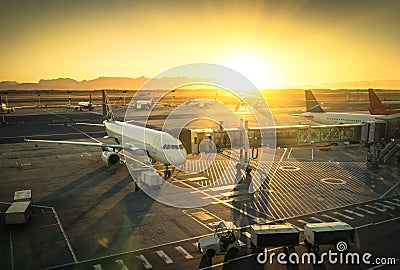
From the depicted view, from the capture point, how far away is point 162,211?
101ft

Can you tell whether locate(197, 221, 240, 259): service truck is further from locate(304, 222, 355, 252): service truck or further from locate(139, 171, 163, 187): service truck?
locate(139, 171, 163, 187): service truck

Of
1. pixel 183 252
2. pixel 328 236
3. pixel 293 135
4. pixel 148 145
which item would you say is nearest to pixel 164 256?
pixel 183 252

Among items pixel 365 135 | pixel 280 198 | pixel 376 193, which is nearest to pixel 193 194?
pixel 280 198

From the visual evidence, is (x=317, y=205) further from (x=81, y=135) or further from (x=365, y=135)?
(x=81, y=135)

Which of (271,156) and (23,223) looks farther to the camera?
(271,156)

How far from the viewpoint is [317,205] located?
32.2m

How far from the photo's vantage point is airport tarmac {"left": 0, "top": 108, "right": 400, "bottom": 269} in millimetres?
22297

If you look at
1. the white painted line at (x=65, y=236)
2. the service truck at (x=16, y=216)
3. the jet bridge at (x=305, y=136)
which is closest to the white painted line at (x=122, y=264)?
the white painted line at (x=65, y=236)

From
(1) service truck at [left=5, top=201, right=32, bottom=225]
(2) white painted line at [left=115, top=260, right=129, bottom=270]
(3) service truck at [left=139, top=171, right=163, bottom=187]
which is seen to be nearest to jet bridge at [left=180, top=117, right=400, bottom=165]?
(3) service truck at [left=139, top=171, right=163, bottom=187]

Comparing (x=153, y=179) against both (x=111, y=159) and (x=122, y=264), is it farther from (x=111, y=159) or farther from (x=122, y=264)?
(x=122, y=264)

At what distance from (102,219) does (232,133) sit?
59.8ft

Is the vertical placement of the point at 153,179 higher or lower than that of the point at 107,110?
lower

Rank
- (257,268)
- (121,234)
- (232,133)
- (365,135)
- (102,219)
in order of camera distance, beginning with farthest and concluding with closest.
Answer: (365,135) < (232,133) < (102,219) < (121,234) < (257,268)

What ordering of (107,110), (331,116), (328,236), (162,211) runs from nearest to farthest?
1. (328,236)
2. (162,211)
3. (107,110)
4. (331,116)
